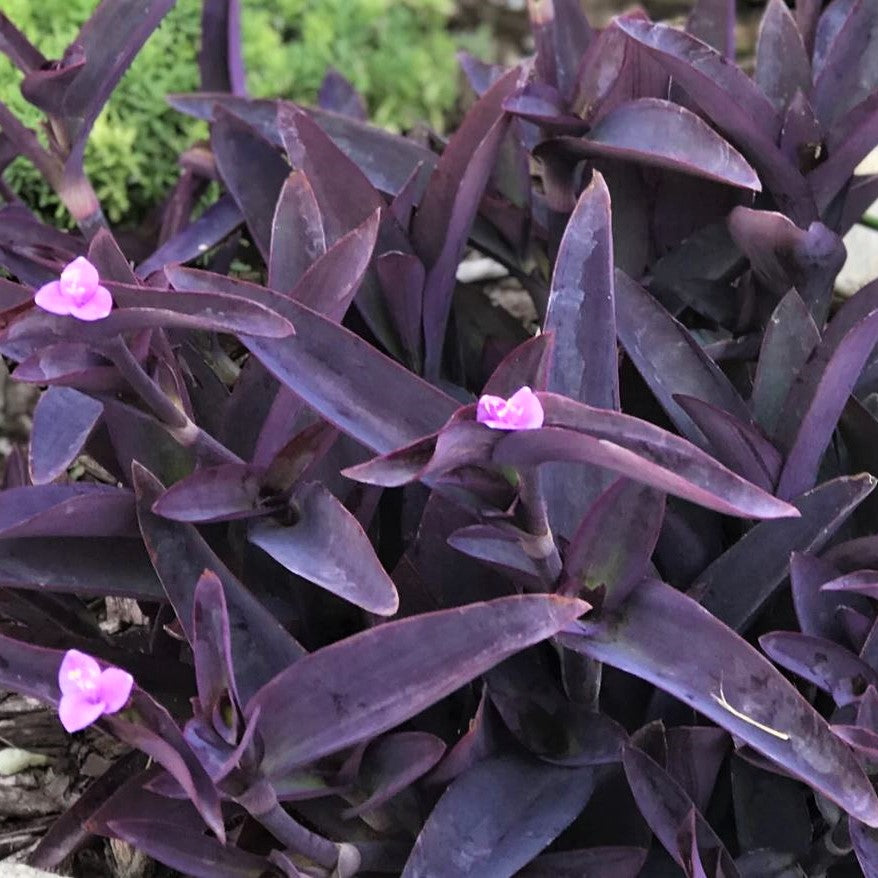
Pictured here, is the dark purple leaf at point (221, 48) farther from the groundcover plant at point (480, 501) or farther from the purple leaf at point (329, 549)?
the purple leaf at point (329, 549)

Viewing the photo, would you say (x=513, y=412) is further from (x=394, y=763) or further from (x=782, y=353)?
(x=782, y=353)

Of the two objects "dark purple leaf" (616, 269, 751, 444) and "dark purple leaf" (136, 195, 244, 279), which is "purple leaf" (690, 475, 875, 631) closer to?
"dark purple leaf" (616, 269, 751, 444)

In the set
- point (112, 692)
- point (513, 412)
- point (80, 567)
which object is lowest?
point (80, 567)

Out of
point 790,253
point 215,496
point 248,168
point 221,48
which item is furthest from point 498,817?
point 221,48

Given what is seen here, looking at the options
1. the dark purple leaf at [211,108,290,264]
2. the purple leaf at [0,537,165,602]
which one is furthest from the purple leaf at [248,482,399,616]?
the dark purple leaf at [211,108,290,264]

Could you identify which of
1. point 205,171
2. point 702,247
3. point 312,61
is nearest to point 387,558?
point 702,247

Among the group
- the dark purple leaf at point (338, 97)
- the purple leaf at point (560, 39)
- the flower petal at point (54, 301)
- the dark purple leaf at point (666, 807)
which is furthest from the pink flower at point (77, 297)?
the dark purple leaf at point (338, 97)
